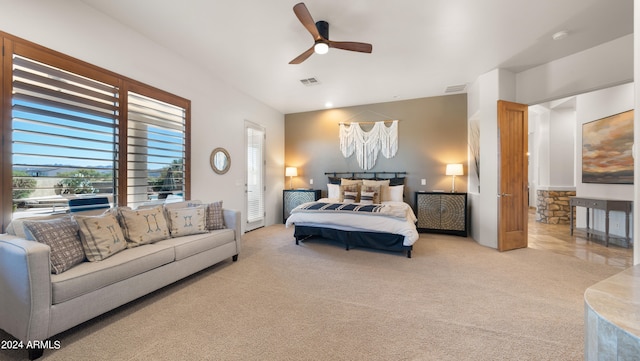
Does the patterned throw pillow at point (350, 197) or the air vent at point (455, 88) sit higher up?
the air vent at point (455, 88)

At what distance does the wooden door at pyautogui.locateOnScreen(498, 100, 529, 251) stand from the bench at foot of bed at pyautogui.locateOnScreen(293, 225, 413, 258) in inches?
65.9

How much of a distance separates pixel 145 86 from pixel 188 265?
2.39 meters

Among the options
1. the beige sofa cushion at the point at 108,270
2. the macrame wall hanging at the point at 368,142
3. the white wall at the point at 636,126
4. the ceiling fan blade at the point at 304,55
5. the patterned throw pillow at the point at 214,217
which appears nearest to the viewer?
the white wall at the point at 636,126

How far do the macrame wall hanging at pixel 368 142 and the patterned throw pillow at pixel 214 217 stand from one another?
11.5 ft

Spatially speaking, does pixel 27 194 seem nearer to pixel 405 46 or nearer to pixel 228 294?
pixel 228 294

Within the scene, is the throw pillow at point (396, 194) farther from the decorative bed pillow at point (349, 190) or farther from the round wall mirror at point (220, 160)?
the round wall mirror at point (220, 160)

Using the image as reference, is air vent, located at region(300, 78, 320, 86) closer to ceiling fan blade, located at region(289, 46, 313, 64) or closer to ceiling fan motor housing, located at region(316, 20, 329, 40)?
ceiling fan blade, located at region(289, 46, 313, 64)

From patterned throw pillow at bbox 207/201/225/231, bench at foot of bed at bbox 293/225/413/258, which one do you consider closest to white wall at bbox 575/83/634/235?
bench at foot of bed at bbox 293/225/413/258

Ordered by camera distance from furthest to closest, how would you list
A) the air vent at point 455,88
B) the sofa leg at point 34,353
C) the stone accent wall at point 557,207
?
the stone accent wall at point 557,207, the air vent at point 455,88, the sofa leg at point 34,353

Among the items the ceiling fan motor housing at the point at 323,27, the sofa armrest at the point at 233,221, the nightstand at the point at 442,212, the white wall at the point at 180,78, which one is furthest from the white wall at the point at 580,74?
the white wall at the point at 180,78

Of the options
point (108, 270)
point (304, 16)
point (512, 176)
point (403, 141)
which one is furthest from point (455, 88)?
point (108, 270)

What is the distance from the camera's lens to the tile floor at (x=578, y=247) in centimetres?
339

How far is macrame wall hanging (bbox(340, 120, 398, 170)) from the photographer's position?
565 cm

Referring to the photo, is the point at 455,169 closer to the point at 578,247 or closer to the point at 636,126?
the point at 578,247
